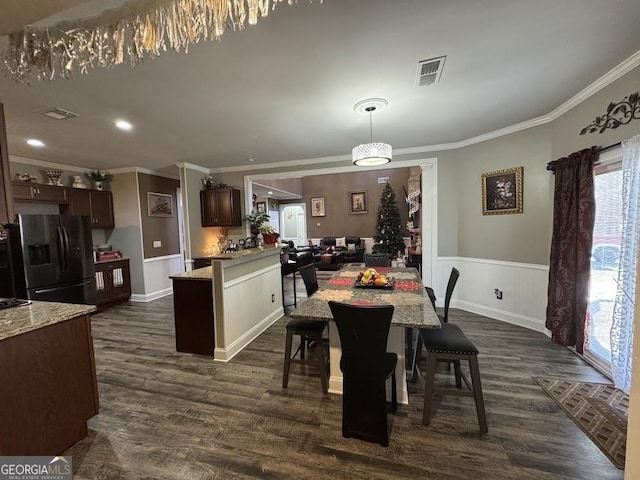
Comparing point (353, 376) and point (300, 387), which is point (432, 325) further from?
point (300, 387)

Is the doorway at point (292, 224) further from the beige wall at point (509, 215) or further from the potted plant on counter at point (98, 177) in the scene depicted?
the beige wall at point (509, 215)

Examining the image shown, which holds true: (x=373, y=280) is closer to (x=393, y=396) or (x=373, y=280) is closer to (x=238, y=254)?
(x=393, y=396)

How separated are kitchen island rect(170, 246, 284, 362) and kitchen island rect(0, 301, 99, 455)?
1096 mm

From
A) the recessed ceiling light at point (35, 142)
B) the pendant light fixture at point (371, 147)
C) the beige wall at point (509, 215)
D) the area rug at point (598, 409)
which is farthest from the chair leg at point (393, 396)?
the recessed ceiling light at point (35, 142)

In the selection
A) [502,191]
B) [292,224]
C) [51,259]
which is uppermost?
[502,191]

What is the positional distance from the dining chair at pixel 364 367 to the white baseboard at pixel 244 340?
1571mm

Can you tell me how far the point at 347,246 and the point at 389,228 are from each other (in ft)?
5.80

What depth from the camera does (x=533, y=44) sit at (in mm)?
1859

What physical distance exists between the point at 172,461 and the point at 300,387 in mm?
1011

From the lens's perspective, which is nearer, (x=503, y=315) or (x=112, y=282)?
(x=503, y=315)

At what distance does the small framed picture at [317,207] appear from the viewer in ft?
34.1

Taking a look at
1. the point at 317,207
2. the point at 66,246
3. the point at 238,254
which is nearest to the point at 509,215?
the point at 238,254

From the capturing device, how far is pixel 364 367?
1.66 meters

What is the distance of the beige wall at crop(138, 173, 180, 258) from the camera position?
206 inches
